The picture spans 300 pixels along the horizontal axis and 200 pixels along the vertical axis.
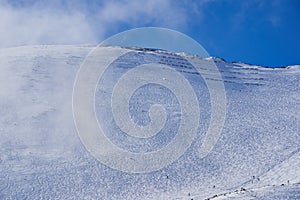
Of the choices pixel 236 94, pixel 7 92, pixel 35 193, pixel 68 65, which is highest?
pixel 236 94

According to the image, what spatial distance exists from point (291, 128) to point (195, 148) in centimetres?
751

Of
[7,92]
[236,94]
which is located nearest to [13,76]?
[7,92]

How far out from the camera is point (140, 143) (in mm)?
31422

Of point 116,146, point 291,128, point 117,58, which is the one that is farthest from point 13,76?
point 291,128

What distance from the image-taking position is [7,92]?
38531 millimetres

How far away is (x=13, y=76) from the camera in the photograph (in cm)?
4250

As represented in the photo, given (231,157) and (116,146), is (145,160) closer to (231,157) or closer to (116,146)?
(116,146)

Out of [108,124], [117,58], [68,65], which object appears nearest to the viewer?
[108,124]

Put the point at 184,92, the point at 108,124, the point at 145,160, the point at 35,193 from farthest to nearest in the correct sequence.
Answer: the point at 184,92 → the point at 108,124 → the point at 145,160 → the point at 35,193

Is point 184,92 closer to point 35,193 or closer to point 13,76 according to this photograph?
point 13,76

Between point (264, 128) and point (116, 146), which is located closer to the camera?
point (116, 146)

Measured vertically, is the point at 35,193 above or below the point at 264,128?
below

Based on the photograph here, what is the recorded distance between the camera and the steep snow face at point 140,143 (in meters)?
25.6

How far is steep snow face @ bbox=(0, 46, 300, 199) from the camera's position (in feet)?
84.1
